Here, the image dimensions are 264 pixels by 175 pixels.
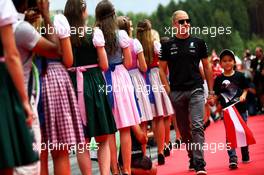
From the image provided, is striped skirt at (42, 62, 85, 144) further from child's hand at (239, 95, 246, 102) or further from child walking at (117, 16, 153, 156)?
child's hand at (239, 95, 246, 102)

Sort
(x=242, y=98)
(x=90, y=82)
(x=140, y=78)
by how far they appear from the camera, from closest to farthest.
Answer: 1. (x=90, y=82)
2. (x=242, y=98)
3. (x=140, y=78)

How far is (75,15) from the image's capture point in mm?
8969

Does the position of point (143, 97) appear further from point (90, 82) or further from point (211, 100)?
point (90, 82)

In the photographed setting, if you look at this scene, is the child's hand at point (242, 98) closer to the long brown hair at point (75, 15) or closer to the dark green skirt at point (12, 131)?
the long brown hair at point (75, 15)

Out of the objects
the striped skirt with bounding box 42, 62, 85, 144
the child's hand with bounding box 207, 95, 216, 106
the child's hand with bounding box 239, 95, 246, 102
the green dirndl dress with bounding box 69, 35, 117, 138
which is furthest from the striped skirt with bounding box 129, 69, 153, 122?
the striped skirt with bounding box 42, 62, 85, 144

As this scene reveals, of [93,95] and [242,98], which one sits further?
[242,98]

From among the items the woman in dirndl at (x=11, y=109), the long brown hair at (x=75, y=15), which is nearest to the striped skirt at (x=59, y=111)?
the long brown hair at (x=75, y=15)

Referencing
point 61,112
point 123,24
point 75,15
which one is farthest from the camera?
point 123,24

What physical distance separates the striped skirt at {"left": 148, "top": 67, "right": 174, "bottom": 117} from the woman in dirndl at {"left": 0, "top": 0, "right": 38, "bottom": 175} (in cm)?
811

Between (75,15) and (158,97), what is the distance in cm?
488

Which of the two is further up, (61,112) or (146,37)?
(146,37)

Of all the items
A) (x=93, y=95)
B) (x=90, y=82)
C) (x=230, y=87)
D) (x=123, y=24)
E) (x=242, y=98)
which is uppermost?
(x=123, y=24)

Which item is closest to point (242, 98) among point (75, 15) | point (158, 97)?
point (158, 97)

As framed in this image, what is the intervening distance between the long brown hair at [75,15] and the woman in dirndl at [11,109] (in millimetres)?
3625
